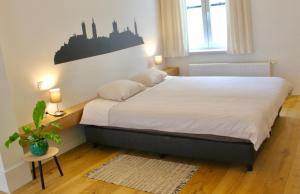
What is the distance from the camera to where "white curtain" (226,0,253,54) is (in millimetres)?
5023

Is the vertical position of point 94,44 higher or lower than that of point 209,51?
higher

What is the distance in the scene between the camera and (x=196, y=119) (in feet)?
10.1

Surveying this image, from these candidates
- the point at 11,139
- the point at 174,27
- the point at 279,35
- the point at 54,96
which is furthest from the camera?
the point at 174,27

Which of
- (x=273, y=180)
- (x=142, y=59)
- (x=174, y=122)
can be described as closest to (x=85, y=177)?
(x=174, y=122)

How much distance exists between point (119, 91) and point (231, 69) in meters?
2.31

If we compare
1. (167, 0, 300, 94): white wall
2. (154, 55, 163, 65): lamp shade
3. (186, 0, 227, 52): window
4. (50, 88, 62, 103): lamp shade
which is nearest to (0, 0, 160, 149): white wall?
(50, 88, 62, 103): lamp shade

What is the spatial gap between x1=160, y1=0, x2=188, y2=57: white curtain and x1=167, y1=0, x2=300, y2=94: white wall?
116cm

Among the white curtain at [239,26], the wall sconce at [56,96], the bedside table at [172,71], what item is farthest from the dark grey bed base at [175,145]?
the white curtain at [239,26]

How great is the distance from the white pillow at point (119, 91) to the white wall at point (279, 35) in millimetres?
2291

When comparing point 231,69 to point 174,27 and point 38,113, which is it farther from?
point 38,113

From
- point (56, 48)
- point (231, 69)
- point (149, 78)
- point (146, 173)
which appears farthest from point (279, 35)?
point (56, 48)

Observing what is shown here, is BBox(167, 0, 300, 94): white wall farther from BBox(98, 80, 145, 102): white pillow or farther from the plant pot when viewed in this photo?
the plant pot

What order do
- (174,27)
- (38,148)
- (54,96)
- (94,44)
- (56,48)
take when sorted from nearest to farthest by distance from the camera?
(38,148) → (54,96) → (56,48) → (94,44) → (174,27)

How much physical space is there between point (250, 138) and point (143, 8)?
3206mm
